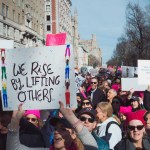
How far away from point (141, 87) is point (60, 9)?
84.9m

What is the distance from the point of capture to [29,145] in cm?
357

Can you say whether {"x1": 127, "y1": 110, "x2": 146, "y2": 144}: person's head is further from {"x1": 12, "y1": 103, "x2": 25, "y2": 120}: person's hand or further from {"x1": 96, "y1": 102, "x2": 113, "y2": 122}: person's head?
{"x1": 12, "y1": 103, "x2": 25, "y2": 120}: person's hand

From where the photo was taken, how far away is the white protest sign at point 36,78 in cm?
371

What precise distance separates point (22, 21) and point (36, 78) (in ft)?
168

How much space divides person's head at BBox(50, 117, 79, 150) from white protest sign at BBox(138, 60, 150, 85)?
5.10 m

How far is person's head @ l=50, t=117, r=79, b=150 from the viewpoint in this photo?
3.60 meters

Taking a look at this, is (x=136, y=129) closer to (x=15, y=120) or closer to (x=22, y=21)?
(x=15, y=120)

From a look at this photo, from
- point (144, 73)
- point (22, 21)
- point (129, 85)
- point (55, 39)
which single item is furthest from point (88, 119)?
point (22, 21)

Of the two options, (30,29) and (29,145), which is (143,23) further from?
(29,145)

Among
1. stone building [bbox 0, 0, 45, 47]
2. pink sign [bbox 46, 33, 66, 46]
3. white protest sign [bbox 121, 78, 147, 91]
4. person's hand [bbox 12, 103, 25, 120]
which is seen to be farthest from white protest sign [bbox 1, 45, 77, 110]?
stone building [bbox 0, 0, 45, 47]

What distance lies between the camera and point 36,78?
149 inches

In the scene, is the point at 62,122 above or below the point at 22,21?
below

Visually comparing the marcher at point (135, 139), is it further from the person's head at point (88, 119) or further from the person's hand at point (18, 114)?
the person's hand at point (18, 114)

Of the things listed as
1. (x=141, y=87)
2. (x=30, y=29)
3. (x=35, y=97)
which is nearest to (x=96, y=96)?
(x=141, y=87)
